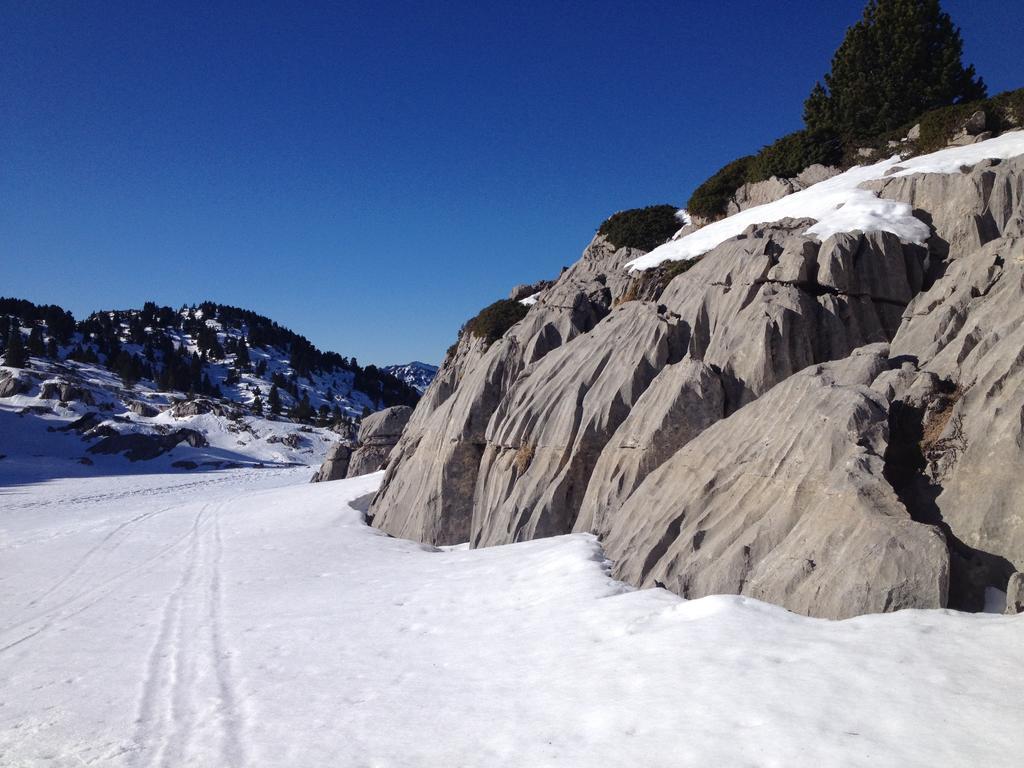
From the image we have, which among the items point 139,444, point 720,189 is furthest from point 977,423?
point 139,444

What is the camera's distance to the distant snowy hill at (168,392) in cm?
8131

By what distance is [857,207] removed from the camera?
22328 mm

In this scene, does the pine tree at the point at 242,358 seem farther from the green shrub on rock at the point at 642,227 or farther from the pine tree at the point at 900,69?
the pine tree at the point at 900,69

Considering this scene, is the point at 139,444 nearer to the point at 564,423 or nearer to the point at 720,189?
the point at 720,189

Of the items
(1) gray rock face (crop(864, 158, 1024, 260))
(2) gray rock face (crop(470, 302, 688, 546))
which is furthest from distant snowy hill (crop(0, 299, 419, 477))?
(1) gray rock face (crop(864, 158, 1024, 260))

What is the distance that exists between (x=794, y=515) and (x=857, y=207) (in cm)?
1597

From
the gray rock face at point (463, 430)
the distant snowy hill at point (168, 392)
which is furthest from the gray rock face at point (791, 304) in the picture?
the distant snowy hill at point (168, 392)

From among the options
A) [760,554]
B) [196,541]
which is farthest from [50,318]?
[760,554]

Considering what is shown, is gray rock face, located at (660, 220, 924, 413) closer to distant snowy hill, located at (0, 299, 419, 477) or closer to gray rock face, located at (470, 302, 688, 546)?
gray rock face, located at (470, 302, 688, 546)

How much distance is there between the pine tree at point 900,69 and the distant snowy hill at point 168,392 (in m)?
74.2

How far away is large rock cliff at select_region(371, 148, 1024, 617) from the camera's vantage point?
9836mm

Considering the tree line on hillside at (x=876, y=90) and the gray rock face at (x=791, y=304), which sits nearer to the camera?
the gray rock face at (x=791, y=304)

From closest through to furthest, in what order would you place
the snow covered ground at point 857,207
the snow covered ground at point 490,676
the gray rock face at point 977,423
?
the snow covered ground at point 490,676
the gray rock face at point 977,423
the snow covered ground at point 857,207

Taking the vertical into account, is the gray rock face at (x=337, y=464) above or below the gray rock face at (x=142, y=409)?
below
